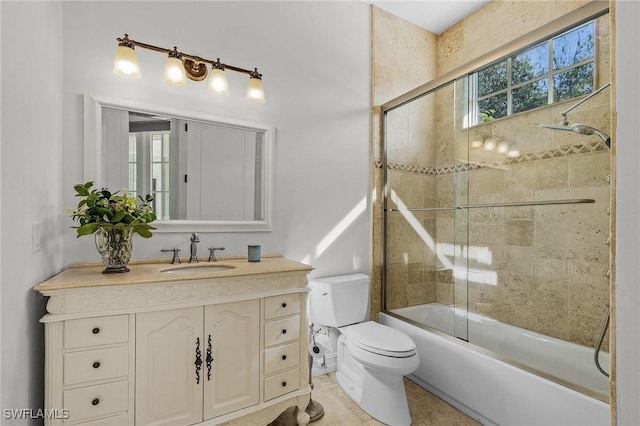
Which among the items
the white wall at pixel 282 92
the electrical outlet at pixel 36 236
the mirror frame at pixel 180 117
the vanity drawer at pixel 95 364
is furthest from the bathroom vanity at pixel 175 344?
the white wall at pixel 282 92

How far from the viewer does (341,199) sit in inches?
96.6

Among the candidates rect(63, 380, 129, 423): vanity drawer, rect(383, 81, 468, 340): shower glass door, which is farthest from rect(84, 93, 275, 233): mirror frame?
rect(383, 81, 468, 340): shower glass door

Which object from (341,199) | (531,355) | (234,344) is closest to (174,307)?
(234,344)

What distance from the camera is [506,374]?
5.55ft

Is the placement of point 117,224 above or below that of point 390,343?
above

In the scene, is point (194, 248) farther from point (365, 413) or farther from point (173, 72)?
point (365, 413)

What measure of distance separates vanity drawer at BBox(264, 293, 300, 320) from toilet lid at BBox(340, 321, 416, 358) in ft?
1.57

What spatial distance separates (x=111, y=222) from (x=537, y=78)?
8.70 feet

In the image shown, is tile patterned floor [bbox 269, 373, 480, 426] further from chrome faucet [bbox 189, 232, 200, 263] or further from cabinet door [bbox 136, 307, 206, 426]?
chrome faucet [bbox 189, 232, 200, 263]

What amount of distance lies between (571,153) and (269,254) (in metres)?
2.04

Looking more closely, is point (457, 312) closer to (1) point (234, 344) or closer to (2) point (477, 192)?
(2) point (477, 192)

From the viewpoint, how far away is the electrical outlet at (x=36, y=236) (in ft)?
3.91

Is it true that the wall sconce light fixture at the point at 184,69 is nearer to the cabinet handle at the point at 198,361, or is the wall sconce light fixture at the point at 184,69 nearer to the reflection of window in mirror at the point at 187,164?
the reflection of window in mirror at the point at 187,164

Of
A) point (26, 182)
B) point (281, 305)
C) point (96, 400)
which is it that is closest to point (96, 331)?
point (96, 400)
